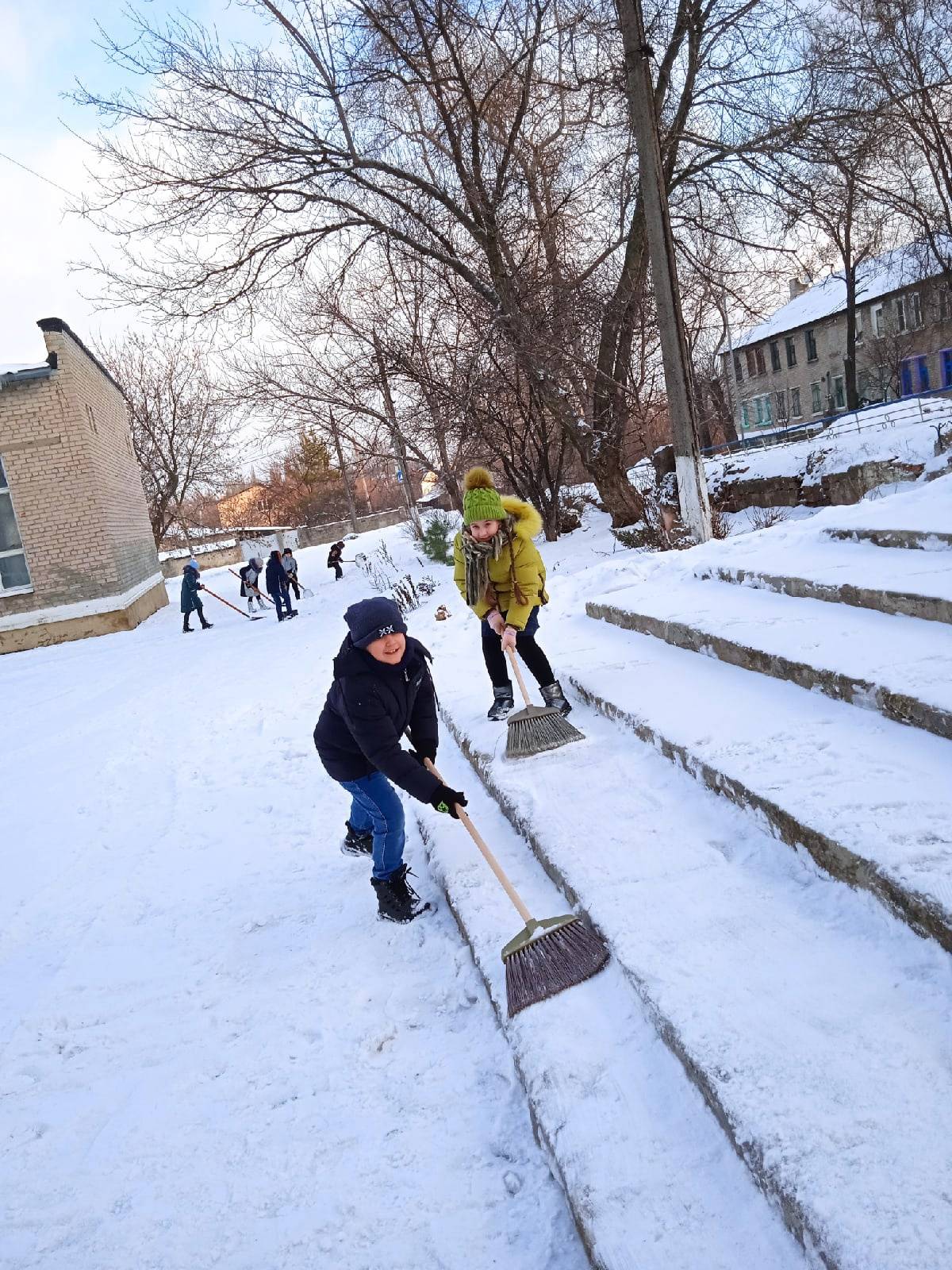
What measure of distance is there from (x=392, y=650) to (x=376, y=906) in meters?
1.37

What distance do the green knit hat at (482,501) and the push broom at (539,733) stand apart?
1162 millimetres

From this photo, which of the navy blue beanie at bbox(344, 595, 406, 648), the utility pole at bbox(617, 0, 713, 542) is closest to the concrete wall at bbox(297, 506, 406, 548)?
the utility pole at bbox(617, 0, 713, 542)

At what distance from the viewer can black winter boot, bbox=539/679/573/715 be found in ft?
16.4

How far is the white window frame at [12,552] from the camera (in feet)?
50.7

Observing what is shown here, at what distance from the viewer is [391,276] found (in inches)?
628

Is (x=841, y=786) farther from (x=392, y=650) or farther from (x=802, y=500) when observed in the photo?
(x=802, y=500)

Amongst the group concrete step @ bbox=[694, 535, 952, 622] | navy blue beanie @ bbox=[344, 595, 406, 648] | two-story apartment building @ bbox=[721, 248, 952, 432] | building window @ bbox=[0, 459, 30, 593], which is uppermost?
two-story apartment building @ bbox=[721, 248, 952, 432]

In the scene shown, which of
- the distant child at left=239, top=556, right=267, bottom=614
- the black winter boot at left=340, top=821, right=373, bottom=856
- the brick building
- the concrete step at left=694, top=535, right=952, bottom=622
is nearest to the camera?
the concrete step at left=694, top=535, right=952, bottom=622

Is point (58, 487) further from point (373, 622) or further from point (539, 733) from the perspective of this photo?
point (373, 622)

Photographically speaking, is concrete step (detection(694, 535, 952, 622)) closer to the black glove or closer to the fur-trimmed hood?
the fur-trimmed hood

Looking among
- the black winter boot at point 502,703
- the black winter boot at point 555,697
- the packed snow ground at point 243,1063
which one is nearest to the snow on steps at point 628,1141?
the packed snow ground at point 243,1063

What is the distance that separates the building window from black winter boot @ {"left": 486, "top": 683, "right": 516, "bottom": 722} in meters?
13.4

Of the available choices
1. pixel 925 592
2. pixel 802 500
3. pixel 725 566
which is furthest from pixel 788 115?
pixel 925 592

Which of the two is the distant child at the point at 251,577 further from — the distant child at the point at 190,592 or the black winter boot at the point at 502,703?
the black winter boot at the point at 502,703
